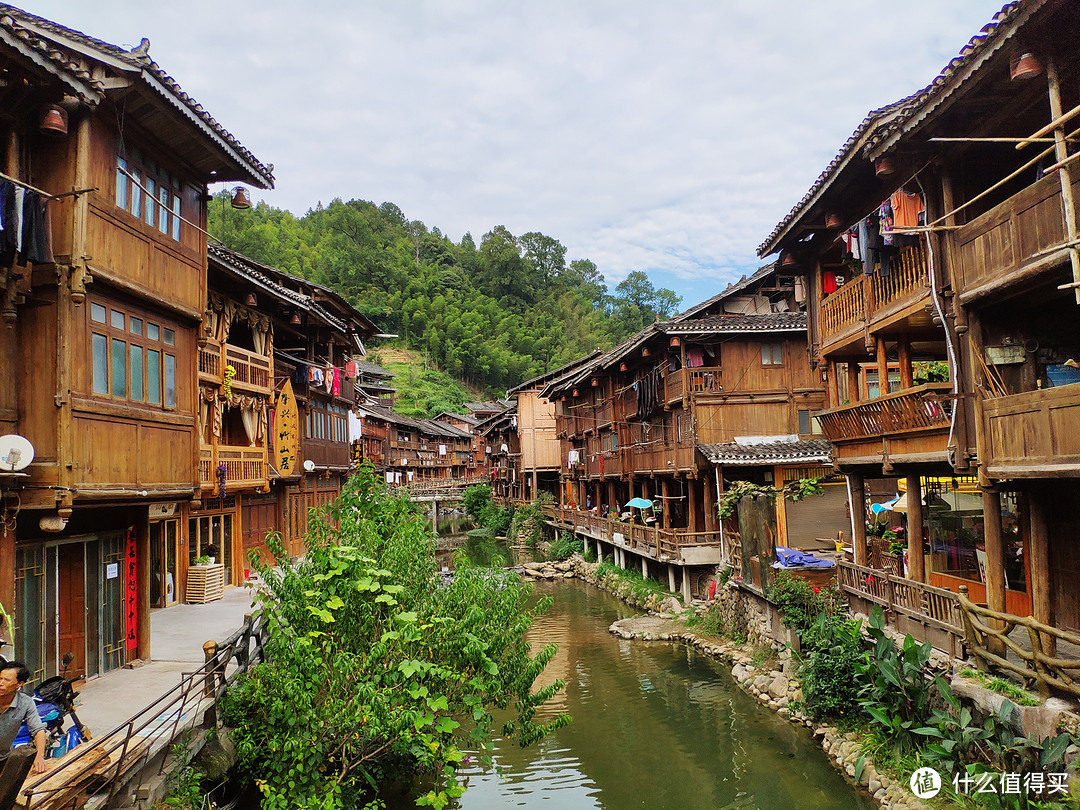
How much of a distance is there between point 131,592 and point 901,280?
15.7 m

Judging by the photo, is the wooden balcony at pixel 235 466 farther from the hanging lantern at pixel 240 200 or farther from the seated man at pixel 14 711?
the seated man at pixel 14 711

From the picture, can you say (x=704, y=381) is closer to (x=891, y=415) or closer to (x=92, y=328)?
(x=891, y=415)

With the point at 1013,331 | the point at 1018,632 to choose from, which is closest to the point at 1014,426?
the point at 1013,331

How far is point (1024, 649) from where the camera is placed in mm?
10180

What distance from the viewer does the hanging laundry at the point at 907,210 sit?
12.9 m

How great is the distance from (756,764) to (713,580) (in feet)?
37.5

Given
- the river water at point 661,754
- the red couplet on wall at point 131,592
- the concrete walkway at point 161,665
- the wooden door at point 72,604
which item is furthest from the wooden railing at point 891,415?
the wooden door at point 72,604

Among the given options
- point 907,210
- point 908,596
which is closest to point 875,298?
point 907,210

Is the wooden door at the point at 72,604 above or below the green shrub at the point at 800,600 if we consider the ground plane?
above

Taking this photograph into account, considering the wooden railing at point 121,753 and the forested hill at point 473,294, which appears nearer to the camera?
the wooden railing at point 121,753

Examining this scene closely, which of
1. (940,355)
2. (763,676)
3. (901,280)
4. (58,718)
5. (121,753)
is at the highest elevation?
(901,280)

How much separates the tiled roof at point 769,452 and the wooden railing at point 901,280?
400 inches

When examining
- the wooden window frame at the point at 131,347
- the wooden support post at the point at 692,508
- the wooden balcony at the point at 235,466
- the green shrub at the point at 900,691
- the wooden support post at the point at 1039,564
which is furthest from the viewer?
the wooden support post at the point at 692,508

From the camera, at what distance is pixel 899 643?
1309 cm
